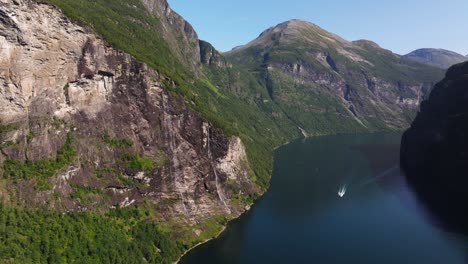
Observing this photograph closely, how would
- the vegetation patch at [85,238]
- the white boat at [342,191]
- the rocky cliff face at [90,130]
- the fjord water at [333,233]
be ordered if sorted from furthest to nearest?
1. the white boat at [342,191]
2. the fjord water at [333,233]
3. the rocky cliff face at [90,130]
4. the vegetation patch at [85,238]

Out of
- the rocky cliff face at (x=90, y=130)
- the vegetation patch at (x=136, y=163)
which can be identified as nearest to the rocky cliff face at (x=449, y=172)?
the rocky cliff face at (x=90, y=130)

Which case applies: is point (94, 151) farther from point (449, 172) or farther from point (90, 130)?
point (449, 172)

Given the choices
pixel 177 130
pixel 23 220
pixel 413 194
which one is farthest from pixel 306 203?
pixel 23 220

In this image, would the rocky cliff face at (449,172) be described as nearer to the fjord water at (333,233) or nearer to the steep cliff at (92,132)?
the fjord water at (333,233)

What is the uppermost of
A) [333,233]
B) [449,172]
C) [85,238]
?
[449,172]

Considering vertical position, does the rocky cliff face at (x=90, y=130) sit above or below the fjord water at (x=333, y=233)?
above

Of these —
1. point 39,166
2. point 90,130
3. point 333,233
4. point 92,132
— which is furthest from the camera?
point 333,233

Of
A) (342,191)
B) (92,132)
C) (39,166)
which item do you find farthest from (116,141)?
(342,191)

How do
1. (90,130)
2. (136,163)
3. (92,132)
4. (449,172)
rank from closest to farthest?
(90,130), (92,132), (136,163), (449,172)

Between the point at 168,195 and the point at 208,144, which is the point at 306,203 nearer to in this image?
the point at 208,144
